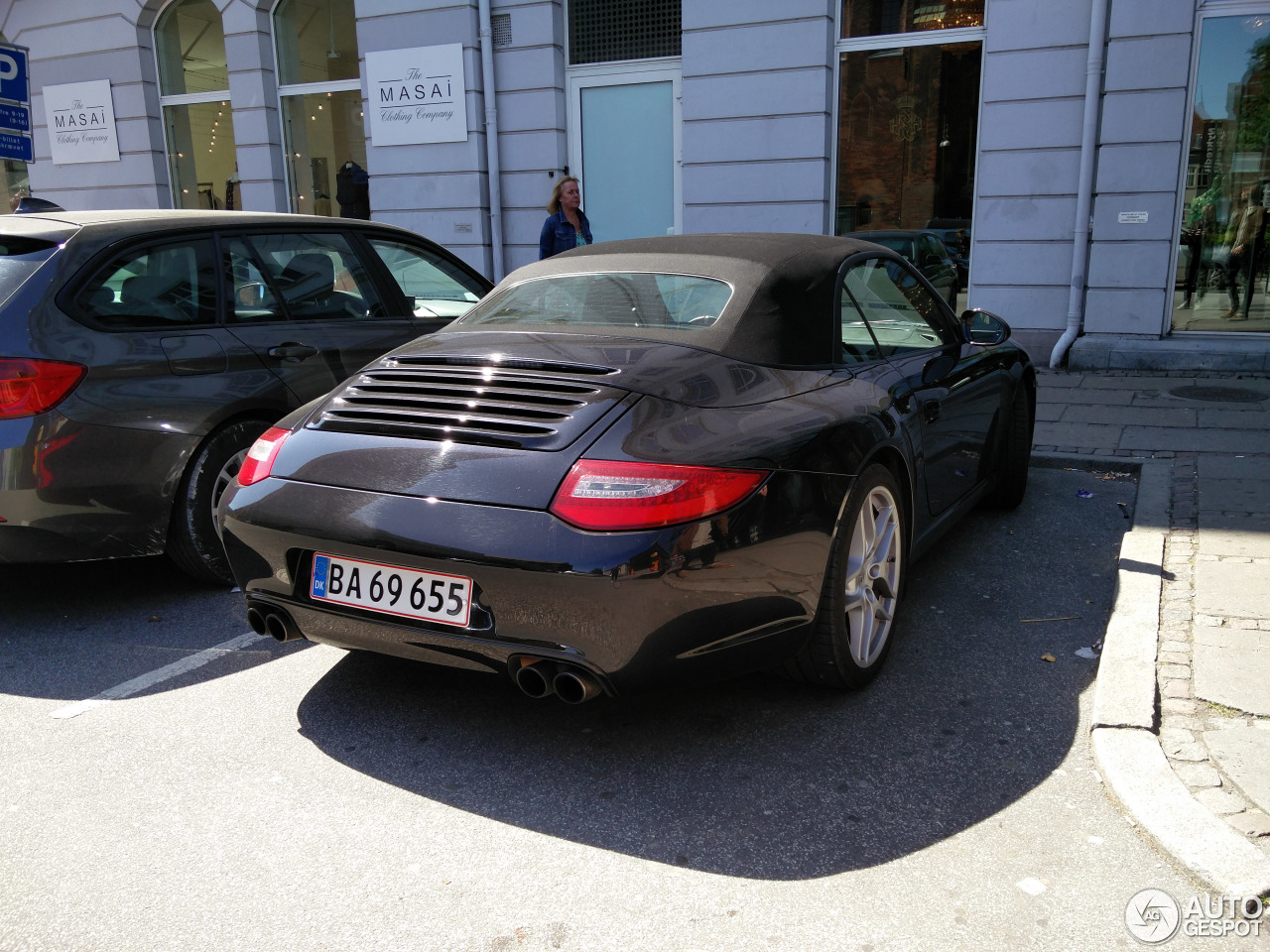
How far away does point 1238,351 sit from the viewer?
948 centimetres

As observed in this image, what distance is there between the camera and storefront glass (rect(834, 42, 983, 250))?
10656 mm

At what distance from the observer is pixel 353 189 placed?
13.5 m

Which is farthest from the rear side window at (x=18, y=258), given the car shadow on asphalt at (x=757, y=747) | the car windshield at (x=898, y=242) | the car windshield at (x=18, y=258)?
the car windshield at (x=898, y=242)

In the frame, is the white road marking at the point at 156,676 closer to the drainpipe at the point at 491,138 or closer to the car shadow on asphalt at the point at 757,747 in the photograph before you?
the car shadow on asphalt at the point at 757,747

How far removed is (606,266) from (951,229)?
7.96 metres

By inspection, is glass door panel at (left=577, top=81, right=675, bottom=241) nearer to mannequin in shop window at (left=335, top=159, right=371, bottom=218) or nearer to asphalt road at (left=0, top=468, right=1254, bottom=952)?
mannequin in shop window at (left=335, top=159, right=371, bottom=218)

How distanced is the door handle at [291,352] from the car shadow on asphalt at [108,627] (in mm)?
1029

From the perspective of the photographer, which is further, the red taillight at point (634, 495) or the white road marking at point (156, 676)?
the white road marking at point (156, 676)

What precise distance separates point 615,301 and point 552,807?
1.67 meters

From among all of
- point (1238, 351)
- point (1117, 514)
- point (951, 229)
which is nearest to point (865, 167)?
point (951, 229)

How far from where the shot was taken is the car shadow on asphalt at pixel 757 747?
8.69 feet

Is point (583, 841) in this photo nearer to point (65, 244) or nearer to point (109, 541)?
point (109, 541)

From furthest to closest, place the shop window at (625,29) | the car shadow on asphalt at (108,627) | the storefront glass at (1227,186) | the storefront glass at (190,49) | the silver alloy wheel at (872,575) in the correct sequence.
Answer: the storefront glass at (190,49) → the shop window at (625,29) → the storefront glass at (1227,186) → the car shadow on asphalt at (108,627) → the silver alloy wheel at (872,575)

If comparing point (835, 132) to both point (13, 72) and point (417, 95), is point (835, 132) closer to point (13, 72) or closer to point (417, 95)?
point (417, 95)
